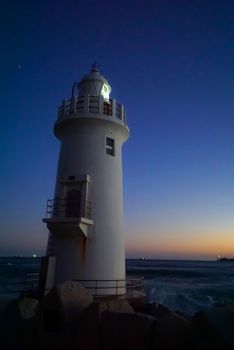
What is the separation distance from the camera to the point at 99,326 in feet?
26.1

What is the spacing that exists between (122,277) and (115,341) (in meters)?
5.73

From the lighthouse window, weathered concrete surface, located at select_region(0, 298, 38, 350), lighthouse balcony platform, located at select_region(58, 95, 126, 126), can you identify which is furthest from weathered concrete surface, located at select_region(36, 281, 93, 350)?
lighthouse balcony platform, located at select_region(58, 95, 126, 126)

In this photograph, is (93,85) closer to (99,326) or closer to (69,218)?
(69,218)

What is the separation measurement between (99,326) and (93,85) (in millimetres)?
10471

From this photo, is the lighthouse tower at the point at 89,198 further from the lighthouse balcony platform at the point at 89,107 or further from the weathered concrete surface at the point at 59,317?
the weathered concrete surface at the point at 59,317

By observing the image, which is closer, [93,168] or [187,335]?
[187,335]

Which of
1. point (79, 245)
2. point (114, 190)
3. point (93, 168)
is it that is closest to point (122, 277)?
point (79, 245)

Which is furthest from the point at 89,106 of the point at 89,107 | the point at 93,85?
the point at 93,85

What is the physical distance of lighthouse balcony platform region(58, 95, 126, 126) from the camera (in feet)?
45.2

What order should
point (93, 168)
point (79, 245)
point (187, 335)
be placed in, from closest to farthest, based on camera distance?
point (187, 335), point (79, 245), point (93, 168)

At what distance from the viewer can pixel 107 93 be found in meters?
15.7

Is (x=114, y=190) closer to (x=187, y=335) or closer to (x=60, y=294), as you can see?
(x=60, y=294)

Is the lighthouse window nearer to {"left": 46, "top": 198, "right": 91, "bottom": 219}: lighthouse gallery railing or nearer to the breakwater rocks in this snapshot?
{"left": 46, "top": 198, "right": 91, "bottom": 219}: lighthouse gallery railing

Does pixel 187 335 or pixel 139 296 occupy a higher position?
pixel 139 296
